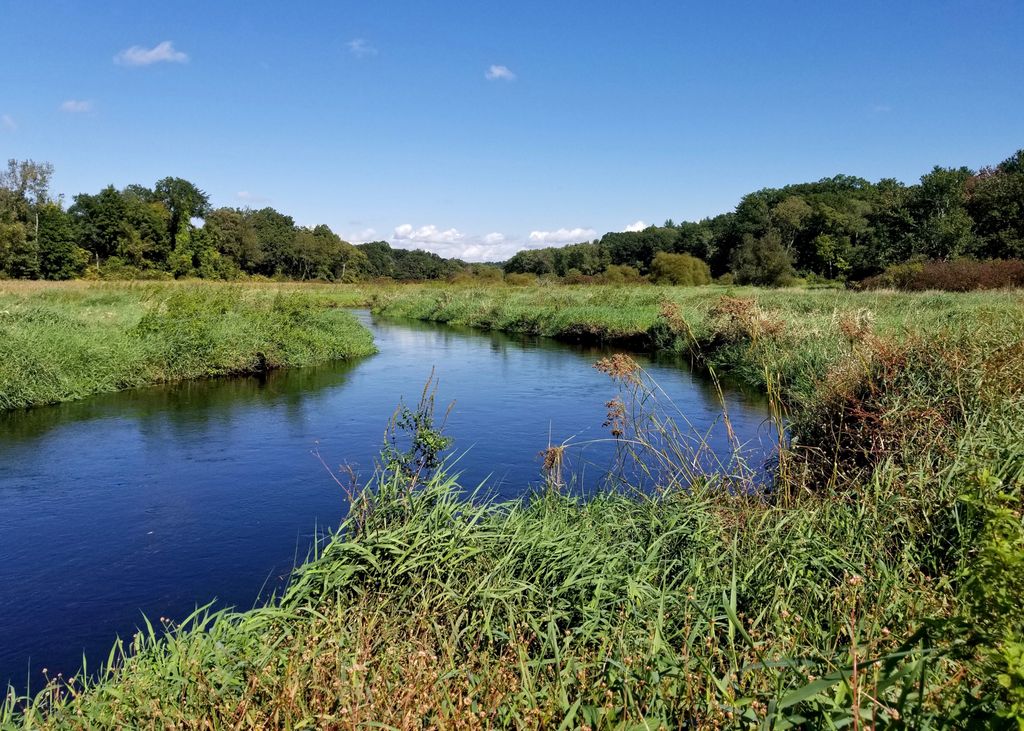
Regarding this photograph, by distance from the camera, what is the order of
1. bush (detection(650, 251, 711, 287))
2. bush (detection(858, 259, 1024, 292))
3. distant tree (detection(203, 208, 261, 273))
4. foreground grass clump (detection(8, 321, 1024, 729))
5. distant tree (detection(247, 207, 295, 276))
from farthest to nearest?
distant tree (detection(247, 207, 295, 276)) < distant tree (detection(203, 208, 261, 273)) < bush (detection(650, 251, 711, 287)) < bush (detection(858, 259, 1024, 292)) < foreground grass clump (detection(8, 321, 1024, 729))

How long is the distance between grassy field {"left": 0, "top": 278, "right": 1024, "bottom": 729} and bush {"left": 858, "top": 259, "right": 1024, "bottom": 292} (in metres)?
22.8

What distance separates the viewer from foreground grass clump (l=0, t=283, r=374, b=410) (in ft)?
43.1

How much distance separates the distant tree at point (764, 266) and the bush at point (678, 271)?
8.63 feet

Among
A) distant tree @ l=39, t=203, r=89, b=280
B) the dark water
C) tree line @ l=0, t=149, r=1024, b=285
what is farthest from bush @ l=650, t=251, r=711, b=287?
distant tree @ l=39, t=203, r=89, b=280

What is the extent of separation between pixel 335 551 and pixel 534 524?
5.07 ft

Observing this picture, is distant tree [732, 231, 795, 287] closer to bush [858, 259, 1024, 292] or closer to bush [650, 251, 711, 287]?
bush [650, 251, 711, 287]

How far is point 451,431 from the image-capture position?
11156 mm

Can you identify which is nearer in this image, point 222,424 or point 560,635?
point 560,635

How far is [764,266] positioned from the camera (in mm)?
46125

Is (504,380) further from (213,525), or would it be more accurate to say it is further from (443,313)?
(443,313)

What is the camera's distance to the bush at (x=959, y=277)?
25.9 meters

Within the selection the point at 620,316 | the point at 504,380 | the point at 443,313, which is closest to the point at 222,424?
the point at 504,380

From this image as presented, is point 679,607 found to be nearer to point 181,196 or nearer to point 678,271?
point 678,271

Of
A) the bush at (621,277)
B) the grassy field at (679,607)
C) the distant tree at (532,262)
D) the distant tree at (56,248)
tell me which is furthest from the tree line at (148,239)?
the grassy field at (679,607)
